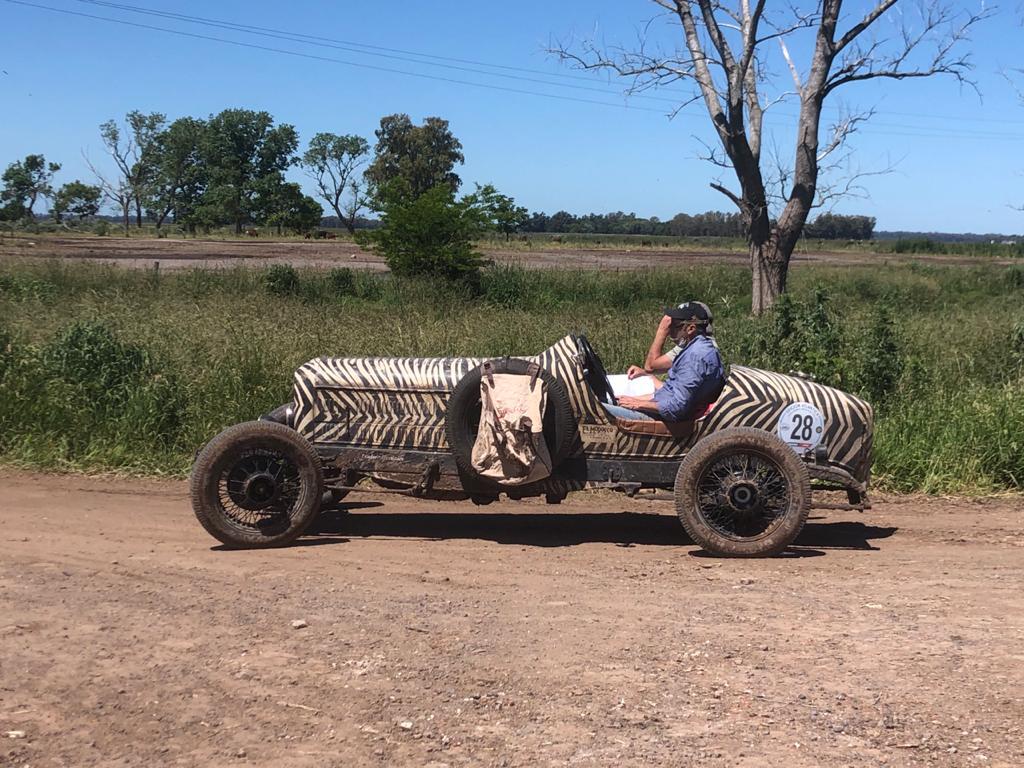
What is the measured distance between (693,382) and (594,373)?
2.06 feet

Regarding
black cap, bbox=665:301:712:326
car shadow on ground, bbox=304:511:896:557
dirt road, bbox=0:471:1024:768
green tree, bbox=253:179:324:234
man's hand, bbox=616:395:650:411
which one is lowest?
car shadow on ground, bbox=304:511:896:557

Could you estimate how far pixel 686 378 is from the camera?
243 inches

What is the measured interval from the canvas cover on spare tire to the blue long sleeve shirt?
2.74ft

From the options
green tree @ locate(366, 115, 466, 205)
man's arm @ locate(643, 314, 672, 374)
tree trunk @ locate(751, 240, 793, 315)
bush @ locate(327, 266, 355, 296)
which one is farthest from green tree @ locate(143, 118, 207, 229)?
man's arm @ locate(643, 314, 672, 374)

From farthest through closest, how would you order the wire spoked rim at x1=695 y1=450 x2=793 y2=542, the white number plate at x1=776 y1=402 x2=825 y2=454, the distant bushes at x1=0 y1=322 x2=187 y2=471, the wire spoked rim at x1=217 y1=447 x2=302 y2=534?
the distant bushes at x1=0 y1=322 x2=187 y2=471, the white number plate at x1=776 y1=402 x2=825 y2=454, the wire spoked rim at x1=217 y1=447 x2=302 y2=534, the wire spoked rim at x1=695 y1=450 x2=793 y2=542

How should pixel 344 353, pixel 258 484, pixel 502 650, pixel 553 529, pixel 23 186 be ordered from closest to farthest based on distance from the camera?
pixel 502 650 < pixel 258 484 < pixel 553 529 < pixel 344 353 < pixel 23 186

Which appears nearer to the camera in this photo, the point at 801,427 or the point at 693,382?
the point at 693,382

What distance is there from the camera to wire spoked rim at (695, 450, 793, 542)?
19.7 ft

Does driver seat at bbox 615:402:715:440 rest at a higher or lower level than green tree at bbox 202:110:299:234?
lower

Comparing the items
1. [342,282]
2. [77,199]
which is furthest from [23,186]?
[342,282]

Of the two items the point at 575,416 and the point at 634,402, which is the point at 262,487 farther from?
the point at 634,402

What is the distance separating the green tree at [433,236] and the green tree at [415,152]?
5649cm

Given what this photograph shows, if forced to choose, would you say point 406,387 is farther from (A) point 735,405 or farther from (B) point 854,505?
(B) point 854,505

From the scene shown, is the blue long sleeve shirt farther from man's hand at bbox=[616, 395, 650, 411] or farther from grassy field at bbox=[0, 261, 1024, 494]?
grassy field at bbox=[0, 261, 1024, 494]
